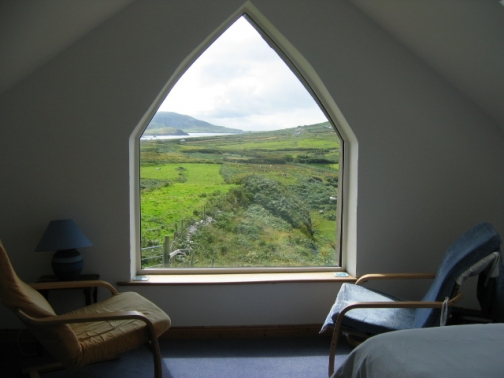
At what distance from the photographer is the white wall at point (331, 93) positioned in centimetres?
288

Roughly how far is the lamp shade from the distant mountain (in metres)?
0.84

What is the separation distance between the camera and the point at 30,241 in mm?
2941

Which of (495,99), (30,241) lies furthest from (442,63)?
(30,241)

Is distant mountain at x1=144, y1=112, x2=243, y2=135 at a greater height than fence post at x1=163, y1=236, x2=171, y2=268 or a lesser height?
greater

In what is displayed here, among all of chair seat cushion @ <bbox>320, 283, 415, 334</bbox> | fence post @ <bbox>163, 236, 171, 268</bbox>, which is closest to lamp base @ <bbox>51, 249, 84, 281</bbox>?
fence post @ <bbox>163, 236, 171, 268</bbox>

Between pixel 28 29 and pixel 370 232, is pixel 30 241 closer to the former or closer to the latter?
pixel 28 29

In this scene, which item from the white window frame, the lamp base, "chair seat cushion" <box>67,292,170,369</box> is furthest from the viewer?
the white window frame

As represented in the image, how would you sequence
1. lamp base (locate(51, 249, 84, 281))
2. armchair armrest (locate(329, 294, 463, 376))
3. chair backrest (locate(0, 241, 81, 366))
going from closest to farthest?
1. chair backrest (locate(0, 241, 81, 366))
2. armchair armrest (locate(329, 294, 463, 376))
3. lamp base (locate(51, 249, 84, 281))

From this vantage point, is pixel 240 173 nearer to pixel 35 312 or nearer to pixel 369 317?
pixel 369 317

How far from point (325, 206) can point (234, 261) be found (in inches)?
30.6

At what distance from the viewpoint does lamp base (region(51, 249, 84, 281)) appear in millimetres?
2689

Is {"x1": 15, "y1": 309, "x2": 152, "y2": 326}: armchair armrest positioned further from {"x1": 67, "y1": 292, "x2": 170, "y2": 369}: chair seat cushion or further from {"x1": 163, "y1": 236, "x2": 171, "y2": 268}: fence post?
{"x1": 163, "y1": 236, "x2": 171, "y2": 268}: fence post

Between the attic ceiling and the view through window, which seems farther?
the view through window

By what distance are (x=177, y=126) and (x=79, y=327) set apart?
4.88ft
